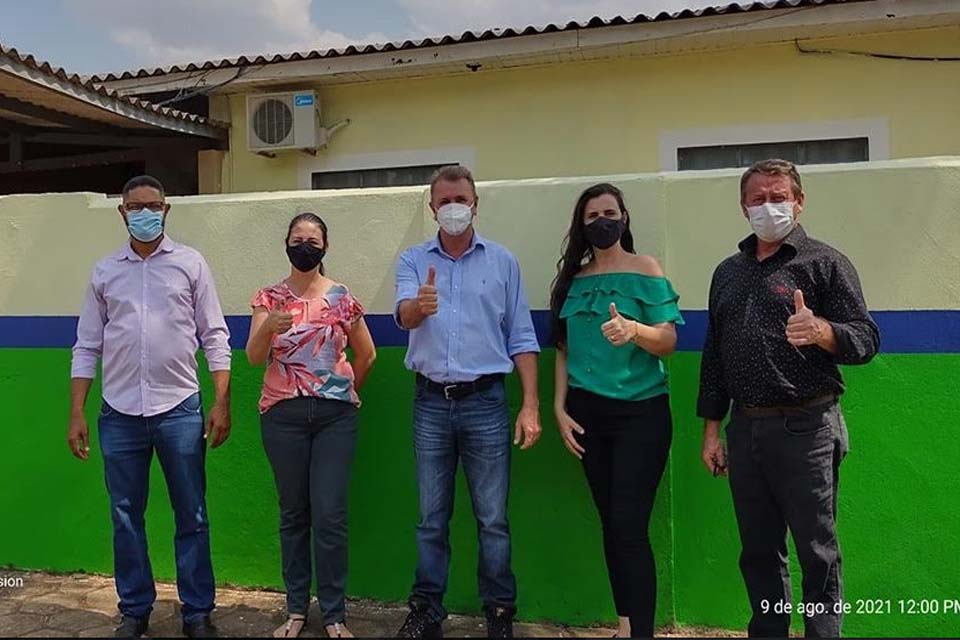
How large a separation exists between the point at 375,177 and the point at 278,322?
4094 millimetres

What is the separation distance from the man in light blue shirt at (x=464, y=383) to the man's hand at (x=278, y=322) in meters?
0.43

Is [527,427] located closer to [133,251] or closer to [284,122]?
[133,251]

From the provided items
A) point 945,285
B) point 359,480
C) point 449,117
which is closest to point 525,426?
point 359,480

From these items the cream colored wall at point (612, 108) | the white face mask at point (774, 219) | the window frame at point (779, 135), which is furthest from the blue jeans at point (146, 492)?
the window frame at point (779, 135)

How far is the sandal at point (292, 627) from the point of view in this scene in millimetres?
3367

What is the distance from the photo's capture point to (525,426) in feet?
10.4

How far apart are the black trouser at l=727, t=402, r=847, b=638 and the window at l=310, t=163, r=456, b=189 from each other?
4.54 metres

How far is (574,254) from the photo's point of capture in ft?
10.5

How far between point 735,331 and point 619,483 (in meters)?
0.70

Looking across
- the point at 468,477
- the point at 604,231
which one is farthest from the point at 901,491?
the point at 468,477

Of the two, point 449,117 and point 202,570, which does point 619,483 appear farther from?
point 449,117

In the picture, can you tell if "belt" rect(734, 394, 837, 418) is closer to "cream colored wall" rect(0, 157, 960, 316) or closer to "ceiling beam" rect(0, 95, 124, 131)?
"cream colored wall" rect(0, 157, 960, 316)

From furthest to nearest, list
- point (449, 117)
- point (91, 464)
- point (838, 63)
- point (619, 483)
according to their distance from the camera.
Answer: point (449, 117)
point (838, 63)
point (91, 464)
point (619, 483)

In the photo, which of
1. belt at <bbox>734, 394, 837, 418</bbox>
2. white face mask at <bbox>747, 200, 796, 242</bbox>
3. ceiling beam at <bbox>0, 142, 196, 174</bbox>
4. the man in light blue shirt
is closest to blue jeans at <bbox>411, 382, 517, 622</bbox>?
the man in light blue shirt
